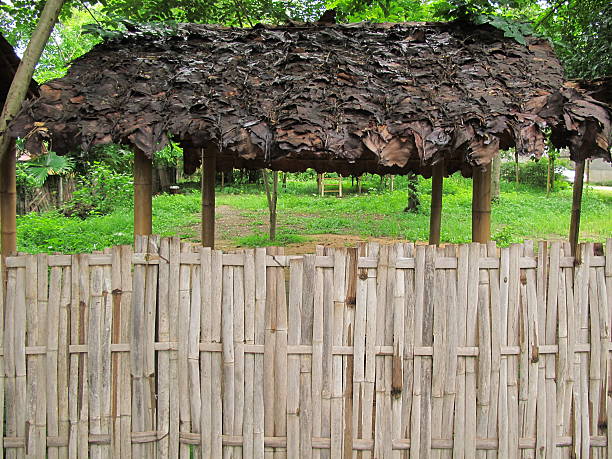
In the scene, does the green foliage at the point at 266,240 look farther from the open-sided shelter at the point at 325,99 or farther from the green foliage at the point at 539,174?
the green foliage at the point at 539,174

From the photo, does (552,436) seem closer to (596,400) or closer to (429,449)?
(596,400)

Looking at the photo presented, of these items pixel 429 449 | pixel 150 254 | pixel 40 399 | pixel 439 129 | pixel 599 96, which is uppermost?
pixel 599 96

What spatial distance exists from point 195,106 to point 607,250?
3.22 m

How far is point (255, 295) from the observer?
3.40 meters

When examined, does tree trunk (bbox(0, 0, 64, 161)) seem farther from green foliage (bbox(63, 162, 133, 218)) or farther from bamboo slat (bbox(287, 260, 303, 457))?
green foliage (bbox(63, 162, 133, 218))

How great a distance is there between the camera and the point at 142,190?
4777 millimetres

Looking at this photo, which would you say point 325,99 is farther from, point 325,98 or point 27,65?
point 27,65

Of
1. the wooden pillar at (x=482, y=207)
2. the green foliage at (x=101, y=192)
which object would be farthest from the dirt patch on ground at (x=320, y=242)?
the wooden pillar at (x=482, y=207)

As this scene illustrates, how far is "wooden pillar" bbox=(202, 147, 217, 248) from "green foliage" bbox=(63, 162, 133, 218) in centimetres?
975

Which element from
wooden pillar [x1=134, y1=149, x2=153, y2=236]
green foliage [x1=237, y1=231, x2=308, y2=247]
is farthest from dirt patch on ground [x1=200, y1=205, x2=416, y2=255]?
wooden pillar [x1=134, y1=149, x2=153, y2=236]

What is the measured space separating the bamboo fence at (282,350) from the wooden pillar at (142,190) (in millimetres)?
1416

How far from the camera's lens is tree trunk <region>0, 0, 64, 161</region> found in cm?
391


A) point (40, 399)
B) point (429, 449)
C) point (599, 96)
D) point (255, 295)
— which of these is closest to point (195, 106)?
point (255, 295)

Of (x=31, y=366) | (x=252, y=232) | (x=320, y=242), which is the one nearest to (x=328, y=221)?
(x=252, y=232)
